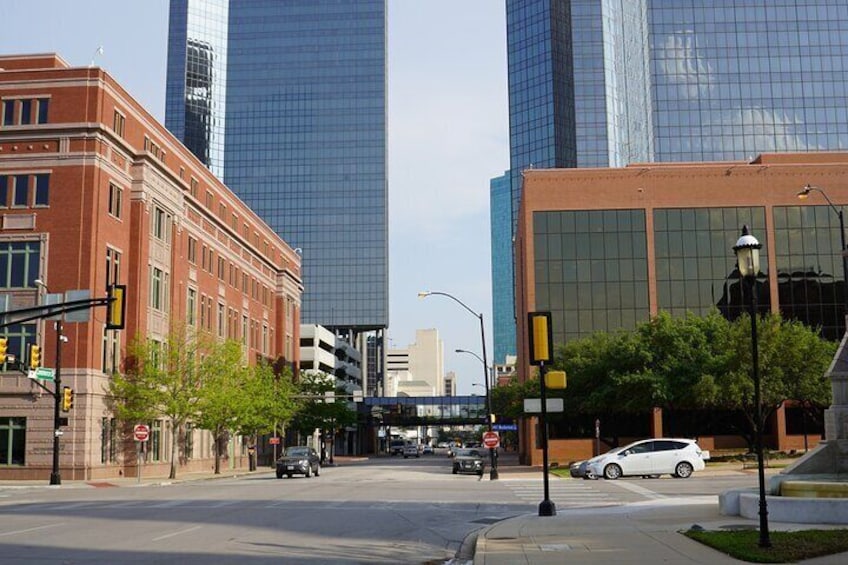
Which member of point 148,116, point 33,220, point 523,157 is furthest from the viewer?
point 523,157

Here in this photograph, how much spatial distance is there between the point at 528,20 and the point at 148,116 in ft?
Result: 413

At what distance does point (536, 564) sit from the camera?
42.9ft

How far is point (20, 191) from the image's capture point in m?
51.7

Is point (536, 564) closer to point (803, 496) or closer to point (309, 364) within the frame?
point (803, 496)

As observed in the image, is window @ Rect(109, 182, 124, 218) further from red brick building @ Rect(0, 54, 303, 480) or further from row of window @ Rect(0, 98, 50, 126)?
row of window @ Rect(0, 98, 50, 126)

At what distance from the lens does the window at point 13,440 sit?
49562 millimetres

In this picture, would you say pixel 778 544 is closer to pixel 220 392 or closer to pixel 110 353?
pixel 110 353

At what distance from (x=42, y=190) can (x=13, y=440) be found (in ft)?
45.0

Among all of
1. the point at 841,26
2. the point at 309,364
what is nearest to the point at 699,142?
the point at 841,26

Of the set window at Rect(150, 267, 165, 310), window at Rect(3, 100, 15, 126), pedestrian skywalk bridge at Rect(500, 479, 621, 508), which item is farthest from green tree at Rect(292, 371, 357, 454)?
pedestrian skywalk bridge at Rect(500, 479, 621, 508)

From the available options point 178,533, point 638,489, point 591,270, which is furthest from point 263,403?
point 178,533

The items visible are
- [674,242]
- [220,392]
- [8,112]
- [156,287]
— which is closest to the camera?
[8,112]

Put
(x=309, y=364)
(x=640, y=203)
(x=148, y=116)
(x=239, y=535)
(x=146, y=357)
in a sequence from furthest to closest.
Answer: (x=309, y=364) < (x=640, y=203) < (x=148, y=116) < (x=146, y=357) < (x=239, y=535)

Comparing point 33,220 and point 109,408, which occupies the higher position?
point 33,220
